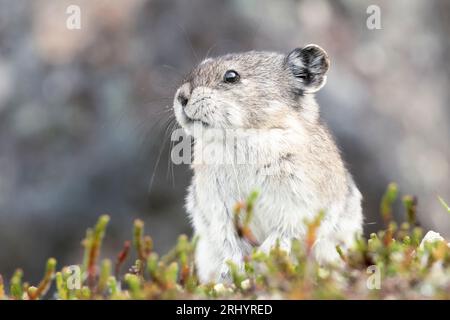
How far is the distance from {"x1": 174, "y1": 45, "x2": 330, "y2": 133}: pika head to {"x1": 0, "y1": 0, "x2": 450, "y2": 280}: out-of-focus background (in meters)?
4.50

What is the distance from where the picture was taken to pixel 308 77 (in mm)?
8344

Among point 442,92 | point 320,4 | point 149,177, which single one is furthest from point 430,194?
point 149,177

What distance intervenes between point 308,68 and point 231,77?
0.97m

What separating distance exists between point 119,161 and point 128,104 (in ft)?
3.46

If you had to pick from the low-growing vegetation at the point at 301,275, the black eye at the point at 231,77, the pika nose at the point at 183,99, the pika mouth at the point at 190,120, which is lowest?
the low-growing vegetation at the point at 301,275

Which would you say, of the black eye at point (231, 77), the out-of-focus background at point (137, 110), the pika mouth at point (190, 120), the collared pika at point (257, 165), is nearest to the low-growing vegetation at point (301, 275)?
the collared pika at point (257, 165)

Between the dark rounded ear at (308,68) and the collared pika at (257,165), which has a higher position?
the dark rounded ear at (308,68)

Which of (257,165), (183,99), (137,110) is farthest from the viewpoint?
(137,110)

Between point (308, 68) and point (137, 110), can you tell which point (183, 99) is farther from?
point (137, 110)

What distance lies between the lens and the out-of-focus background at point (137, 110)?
13.1 m

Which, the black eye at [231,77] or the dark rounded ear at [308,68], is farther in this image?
the dark rounded ear at [308,68]

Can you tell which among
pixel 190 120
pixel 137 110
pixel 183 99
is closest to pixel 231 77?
pixel 183 99

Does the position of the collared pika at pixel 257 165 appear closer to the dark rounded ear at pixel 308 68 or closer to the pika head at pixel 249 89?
the pika head at pixel 249 89

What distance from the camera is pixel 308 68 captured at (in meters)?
8.31
